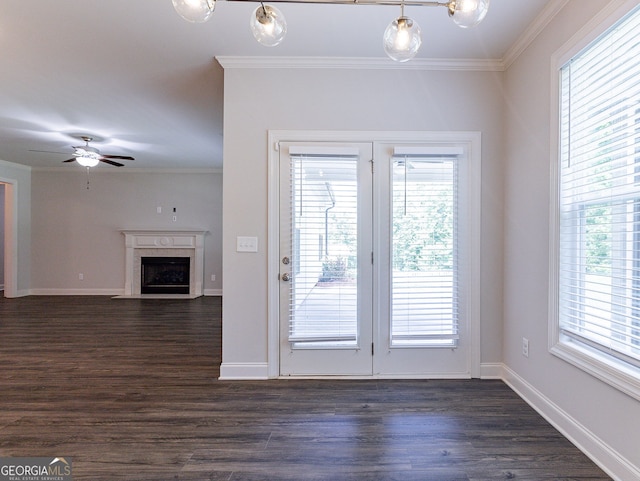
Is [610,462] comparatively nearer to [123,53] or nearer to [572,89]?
[572,89]

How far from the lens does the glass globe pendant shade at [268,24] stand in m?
1.28

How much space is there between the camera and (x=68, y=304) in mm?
5578

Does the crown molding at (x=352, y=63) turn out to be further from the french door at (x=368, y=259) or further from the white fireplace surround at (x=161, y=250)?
the white fireplace surround at (x=161, y=250)

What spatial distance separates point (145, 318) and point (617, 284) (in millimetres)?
5326

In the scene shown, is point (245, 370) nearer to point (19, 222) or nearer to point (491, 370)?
point (491, 370)

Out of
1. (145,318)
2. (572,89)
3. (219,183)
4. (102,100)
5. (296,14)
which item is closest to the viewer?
(572,89)

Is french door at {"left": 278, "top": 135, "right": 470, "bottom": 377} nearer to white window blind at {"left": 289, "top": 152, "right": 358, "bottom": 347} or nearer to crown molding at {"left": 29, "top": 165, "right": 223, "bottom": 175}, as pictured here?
white window blind at {"left": 289, "top": 152, "right": 358, "bottom": 347}

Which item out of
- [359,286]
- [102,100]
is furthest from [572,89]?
[102,100]

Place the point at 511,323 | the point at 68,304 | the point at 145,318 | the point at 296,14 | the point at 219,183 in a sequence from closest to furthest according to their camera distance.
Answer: the point at 296,14 → the point at 511,323 → the point at 145,318 → the point at 68,304 → the point at 219,183

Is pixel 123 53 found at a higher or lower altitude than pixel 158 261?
higher

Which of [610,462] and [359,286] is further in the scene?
[359,286]

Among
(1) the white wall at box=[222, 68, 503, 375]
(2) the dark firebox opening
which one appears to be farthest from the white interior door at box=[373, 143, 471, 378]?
(2) the dark firebox opening

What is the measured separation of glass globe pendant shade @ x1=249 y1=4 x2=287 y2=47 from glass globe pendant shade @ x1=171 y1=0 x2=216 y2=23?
181mm

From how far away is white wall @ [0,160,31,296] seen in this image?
20.1 feet
